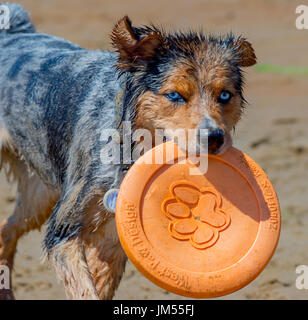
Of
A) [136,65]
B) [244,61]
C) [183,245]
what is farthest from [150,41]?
[183,245]

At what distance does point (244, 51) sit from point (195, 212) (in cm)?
114

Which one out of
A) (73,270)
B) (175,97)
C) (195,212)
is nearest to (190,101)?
(175,97)

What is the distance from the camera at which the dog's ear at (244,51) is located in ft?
15.9

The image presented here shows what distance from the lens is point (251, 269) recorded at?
14.9 feet

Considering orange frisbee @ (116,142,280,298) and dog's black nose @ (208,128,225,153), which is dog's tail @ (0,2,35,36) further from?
dog's black nose @ (208,128,225,153)

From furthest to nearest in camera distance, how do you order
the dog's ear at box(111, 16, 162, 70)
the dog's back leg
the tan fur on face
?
the dog's back leg → the dog's ear at box(111, 16, 162, 70) → the tan fur on face

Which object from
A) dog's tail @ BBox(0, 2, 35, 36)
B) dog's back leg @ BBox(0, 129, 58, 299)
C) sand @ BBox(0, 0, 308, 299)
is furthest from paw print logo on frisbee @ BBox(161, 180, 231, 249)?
dog's tail @ BBox(0, 2, 35, 36)

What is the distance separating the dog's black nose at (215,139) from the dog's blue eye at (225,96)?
0.31 metres

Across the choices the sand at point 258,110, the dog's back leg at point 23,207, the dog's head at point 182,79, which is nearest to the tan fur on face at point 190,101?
the dog's head at point 182,79

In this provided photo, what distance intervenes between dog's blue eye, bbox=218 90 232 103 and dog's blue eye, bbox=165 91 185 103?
0.81ft

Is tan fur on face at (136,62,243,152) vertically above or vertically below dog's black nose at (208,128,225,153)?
above

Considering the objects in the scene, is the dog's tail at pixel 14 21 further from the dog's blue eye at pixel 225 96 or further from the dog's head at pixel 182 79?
the dog's blue eye at pixel 225 96

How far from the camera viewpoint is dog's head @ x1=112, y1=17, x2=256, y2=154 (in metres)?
4.33
